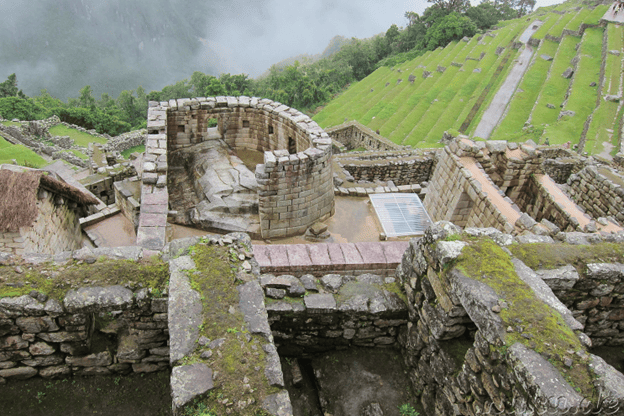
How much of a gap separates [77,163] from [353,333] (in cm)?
2970

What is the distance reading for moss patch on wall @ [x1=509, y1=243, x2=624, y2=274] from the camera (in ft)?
19.4

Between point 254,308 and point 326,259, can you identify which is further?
point 326,259

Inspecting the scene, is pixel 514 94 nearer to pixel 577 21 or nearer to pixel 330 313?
pixel 577 21

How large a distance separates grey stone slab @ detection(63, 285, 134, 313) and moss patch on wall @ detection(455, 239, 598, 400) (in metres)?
4.46

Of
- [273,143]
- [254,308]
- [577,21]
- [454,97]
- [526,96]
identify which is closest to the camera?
[254,308]

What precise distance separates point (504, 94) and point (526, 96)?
9.92 ft

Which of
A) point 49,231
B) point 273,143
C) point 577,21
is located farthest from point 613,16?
point 49,231

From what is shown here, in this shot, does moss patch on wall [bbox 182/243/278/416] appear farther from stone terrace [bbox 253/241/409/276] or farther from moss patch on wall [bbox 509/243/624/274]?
moss patch on wall [bbox 509/243/624/274]

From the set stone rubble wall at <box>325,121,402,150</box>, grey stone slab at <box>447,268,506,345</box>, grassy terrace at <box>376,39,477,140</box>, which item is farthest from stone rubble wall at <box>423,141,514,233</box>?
grassy terrace at <box>376,39,477,140</box>

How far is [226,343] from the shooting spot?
458 cm

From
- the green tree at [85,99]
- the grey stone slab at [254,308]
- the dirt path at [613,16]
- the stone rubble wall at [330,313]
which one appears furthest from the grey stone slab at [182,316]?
the dirt path at [613,16]

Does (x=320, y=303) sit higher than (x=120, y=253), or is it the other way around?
(x=120, y=253)

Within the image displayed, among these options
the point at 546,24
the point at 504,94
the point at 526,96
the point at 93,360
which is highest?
the point at 546,24

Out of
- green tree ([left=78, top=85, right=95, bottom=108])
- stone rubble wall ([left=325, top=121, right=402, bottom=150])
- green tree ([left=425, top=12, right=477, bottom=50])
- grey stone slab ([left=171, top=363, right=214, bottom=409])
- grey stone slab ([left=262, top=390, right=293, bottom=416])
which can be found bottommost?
green tree ([left=78, top=85, right=95, bottom=108])
